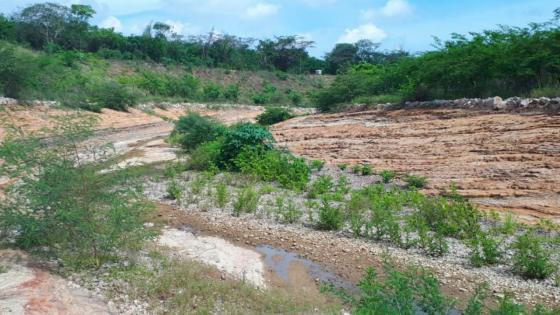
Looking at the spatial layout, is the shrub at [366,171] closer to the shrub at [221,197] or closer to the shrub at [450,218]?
the shrub at [221,197]

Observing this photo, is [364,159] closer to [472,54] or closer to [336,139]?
[336,139]

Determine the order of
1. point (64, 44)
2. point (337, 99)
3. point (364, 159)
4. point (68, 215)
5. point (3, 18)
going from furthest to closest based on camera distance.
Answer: point (64, 44), point (3, 18), point (337, 99), point (364, 159), point (68, 215)

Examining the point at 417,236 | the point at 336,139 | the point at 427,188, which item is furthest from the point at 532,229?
the point at 336,139

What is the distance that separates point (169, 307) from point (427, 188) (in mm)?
6761

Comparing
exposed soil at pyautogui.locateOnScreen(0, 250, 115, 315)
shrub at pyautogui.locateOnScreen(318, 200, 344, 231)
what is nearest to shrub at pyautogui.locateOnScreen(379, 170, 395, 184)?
shrub at pyautogui.locateOnScreen(318, 200, 344, 231)

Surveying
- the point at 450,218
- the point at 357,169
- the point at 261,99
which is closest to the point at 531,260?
the point at 450,218

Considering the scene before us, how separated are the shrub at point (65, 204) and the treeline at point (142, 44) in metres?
38.9

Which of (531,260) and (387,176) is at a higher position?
(387,176)

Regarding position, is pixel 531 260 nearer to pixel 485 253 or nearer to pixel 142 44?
pixel 485 253

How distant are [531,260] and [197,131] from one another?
41.1ft

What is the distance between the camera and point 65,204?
672cm

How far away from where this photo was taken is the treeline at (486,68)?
48.5ft

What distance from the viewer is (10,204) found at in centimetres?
699

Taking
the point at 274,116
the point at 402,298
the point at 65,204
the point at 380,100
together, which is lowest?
the point at 402,298
